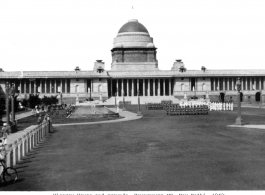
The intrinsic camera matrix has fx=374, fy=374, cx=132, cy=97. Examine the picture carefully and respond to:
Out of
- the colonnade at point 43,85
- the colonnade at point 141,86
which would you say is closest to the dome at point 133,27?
the colonnade at point 141,86

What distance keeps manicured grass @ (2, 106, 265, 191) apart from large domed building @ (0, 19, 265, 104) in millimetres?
73744

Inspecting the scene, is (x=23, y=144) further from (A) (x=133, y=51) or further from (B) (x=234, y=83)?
(B) (x=234, y=83)

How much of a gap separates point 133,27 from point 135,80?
17.2m

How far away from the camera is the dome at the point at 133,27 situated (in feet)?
367

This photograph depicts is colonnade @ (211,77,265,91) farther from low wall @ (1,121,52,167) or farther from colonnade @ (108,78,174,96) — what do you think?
low wall @ (1,121,52,167)

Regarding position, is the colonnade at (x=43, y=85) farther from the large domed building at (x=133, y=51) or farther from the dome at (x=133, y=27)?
the dome at (x=133, y=27)

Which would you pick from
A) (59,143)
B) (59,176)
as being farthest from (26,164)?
(59,143)

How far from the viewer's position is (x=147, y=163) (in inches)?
652

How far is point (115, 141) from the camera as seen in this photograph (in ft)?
78.9

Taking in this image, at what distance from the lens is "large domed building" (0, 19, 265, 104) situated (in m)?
102

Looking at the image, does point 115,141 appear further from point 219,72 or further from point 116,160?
point 219,72

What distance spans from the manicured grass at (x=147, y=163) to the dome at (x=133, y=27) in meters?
88.5

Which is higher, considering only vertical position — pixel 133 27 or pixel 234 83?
pixel 133 27

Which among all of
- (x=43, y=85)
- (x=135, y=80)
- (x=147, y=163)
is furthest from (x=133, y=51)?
(x=147, y=163)
